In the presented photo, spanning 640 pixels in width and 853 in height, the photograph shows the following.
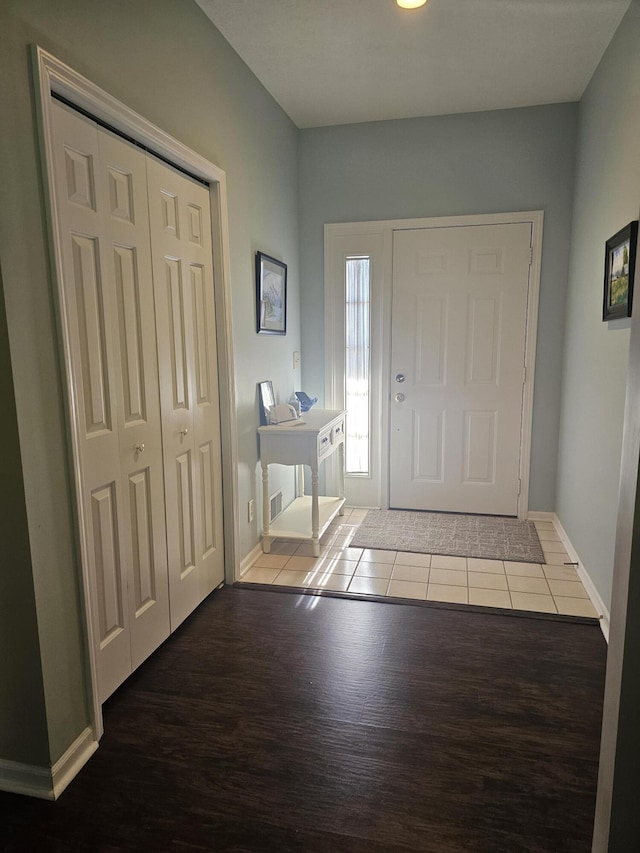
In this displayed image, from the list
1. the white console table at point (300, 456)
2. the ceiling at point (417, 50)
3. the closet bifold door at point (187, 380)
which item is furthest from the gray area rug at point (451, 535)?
the ceiling at point (417, 50)

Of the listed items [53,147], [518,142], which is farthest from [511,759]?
[518,142]

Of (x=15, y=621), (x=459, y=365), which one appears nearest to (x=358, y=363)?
(x=459, y=365)

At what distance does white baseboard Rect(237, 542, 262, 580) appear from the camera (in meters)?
3.16

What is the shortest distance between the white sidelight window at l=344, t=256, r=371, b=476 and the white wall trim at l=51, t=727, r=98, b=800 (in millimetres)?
2786

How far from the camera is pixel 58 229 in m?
1.59

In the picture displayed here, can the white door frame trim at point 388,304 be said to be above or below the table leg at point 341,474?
above

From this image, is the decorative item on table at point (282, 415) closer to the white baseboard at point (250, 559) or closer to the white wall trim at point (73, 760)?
the white baseboard at point (250, 559)

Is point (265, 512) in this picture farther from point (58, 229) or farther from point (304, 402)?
point (58, 229)

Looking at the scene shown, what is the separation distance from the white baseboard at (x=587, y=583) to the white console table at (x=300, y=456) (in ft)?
4.84

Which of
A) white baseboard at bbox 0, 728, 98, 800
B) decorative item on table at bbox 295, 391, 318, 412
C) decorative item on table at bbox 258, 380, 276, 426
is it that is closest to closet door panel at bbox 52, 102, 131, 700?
white baseboard at bbox 0, 728, 98, 800

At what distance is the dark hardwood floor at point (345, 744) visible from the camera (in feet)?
5.04

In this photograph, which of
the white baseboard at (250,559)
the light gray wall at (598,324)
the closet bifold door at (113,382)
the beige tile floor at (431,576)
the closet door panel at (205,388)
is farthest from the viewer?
the white baseboard at (250,559)

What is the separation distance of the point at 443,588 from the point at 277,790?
1517 mm

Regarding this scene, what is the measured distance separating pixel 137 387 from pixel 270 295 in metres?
1.53
